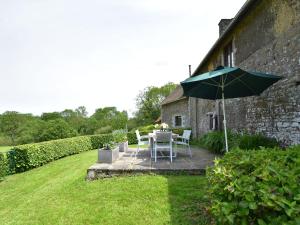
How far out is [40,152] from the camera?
11.9m

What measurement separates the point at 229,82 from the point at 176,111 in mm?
15973

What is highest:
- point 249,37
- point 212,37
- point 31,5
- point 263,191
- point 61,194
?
point 212,37

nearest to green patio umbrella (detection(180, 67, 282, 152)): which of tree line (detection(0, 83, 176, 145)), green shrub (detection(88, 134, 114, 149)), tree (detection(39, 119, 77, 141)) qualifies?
green shrub (detection(88, 134, 114, 149))

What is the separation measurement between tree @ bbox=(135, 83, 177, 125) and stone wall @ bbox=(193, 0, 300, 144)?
30318 mm

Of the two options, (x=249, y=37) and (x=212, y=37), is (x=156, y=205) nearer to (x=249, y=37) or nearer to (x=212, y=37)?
(x=249, y=37)

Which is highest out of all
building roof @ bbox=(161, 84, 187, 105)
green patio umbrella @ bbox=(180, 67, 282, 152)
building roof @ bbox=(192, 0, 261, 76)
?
building roof @ bbox=(192, 0, 261, 76)

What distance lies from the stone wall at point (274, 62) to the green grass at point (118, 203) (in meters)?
2.40

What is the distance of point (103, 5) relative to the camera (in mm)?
8891

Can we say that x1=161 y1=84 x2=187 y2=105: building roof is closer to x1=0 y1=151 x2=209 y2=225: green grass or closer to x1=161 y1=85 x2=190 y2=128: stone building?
x1=161 y1=85 x2=190 y2=128: stone building

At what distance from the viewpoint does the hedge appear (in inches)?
432

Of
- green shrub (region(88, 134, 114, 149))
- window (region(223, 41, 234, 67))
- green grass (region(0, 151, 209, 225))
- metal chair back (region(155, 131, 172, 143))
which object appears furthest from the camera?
green shrub (region(88, 134, 114, 149))

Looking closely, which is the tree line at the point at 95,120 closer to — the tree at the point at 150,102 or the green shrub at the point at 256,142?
the tree at the point at 150,102

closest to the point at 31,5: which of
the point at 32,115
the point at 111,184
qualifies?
the point at 111,184

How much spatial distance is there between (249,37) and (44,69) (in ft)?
40.1
